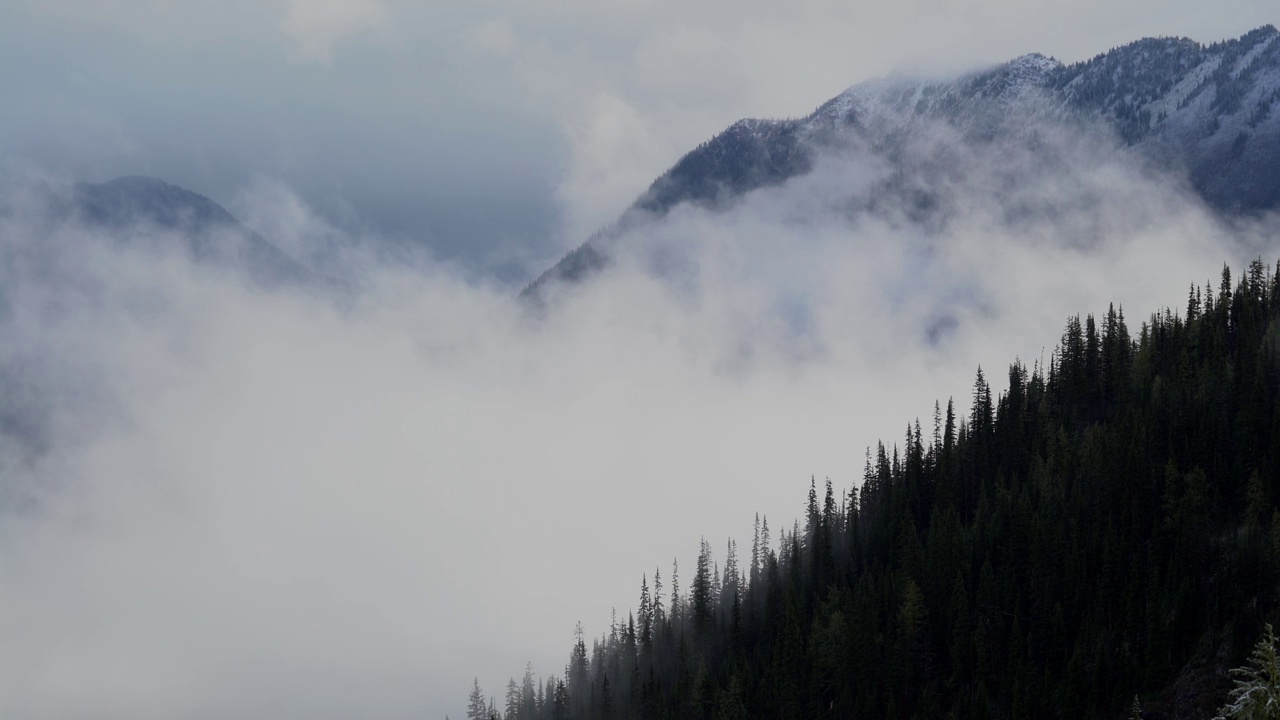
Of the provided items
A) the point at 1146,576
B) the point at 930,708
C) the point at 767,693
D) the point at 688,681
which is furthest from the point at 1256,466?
the point at 688,681

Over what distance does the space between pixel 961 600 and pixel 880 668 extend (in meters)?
13.8

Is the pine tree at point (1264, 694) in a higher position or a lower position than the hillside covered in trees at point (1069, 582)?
lower

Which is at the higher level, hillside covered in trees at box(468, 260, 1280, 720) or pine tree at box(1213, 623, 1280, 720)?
hillside covered in trees at box(468, 260, 1280, 720)

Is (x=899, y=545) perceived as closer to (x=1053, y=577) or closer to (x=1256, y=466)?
(x=1053, y=577)

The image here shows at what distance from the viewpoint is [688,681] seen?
18938 centimetres

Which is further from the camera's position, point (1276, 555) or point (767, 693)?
point (767, 693)

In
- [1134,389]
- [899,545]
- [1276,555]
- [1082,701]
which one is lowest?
[1082,701]

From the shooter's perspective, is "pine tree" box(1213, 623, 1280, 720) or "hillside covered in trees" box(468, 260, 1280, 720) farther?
"hillside covered in trees" box(468, 260, 1280, 720)

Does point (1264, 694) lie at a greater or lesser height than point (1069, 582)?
lesser

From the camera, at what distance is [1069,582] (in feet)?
499

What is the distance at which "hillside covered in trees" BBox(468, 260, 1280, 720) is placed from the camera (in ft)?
434

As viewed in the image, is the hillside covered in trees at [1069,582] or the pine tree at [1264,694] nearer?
the pine tree at [1264,694]

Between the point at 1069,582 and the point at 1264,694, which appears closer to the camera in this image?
the point at 1264,694

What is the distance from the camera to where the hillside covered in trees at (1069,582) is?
132 m
